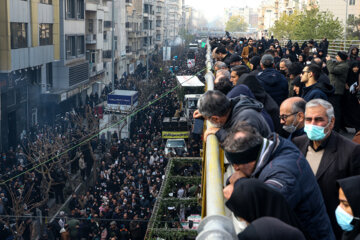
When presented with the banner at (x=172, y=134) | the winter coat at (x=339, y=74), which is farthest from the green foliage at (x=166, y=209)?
the banner at (x=172, y=134)

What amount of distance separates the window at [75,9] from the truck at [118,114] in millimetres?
8861

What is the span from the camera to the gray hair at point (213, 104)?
161 inches

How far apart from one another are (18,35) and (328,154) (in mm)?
27465

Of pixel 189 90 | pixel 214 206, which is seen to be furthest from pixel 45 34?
pixel 214 206

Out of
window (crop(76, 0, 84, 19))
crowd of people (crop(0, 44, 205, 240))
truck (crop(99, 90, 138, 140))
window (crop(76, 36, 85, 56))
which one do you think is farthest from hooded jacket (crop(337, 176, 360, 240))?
window (crop(76, 0, 84, 19))

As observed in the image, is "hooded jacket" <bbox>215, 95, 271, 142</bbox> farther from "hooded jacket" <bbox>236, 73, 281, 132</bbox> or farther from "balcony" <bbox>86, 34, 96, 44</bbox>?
"balcony" <bbox>86, 34, 96, 44</bbox>

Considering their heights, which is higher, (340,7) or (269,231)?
(340,7)

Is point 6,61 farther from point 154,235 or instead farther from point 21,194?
point 154,235

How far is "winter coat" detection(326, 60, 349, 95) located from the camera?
31.6 ft

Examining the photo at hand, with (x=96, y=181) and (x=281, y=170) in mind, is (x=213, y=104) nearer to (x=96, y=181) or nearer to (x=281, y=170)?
(x=281, y=170)

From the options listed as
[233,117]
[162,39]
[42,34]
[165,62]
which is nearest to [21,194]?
[233,117]

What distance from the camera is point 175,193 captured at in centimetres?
1129

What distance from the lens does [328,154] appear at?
13.6ft

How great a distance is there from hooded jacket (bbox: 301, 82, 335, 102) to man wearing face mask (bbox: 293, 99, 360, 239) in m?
2.05
